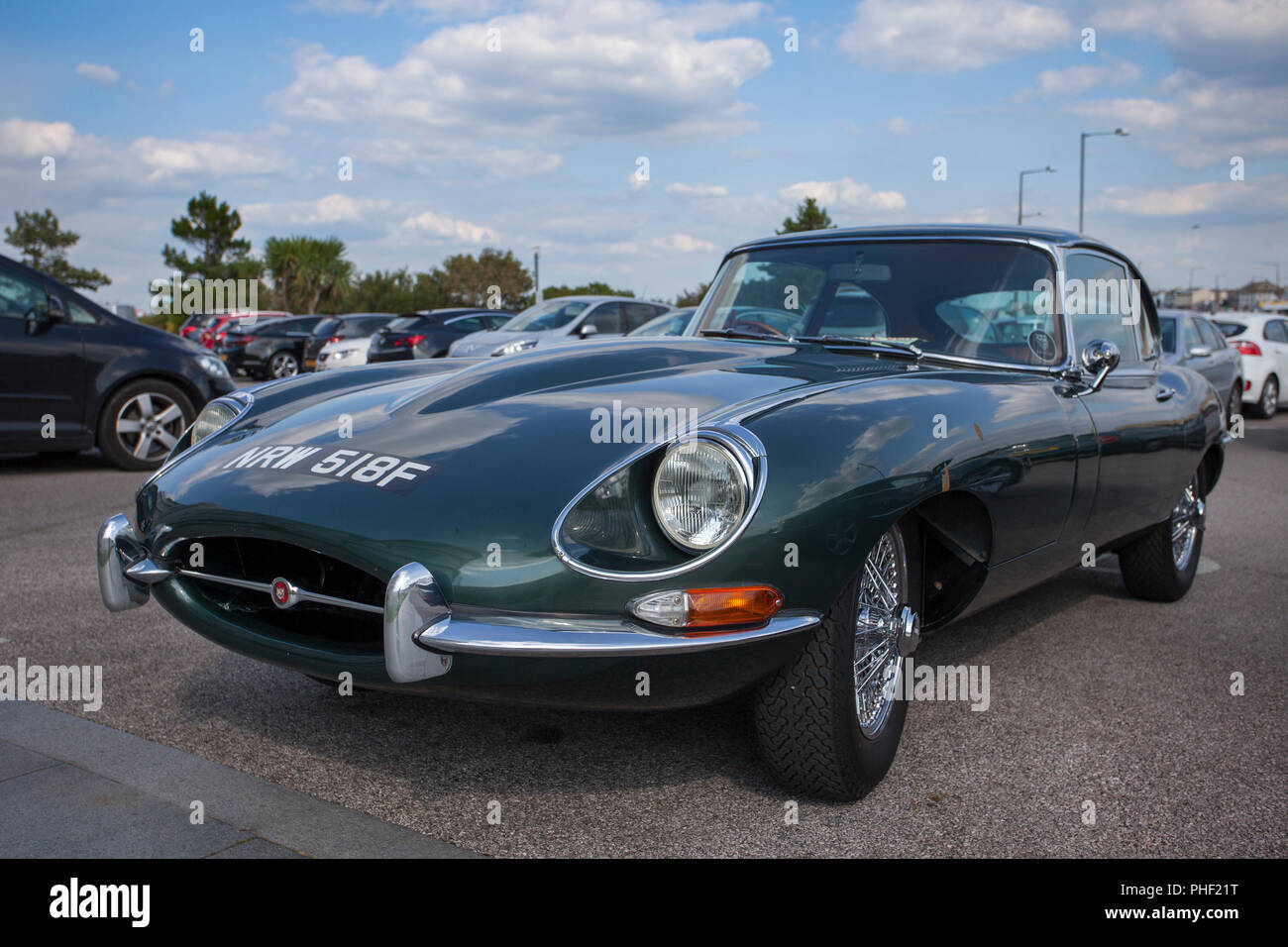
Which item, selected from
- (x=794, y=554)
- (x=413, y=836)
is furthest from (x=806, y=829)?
(x=413, y=836)

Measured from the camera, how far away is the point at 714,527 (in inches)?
93.5

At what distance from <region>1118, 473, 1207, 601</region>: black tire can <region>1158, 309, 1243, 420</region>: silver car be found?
587cm

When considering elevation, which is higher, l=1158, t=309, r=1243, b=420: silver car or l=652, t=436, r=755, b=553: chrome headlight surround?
l=1158, t=309, r=1243, b=420: silver car

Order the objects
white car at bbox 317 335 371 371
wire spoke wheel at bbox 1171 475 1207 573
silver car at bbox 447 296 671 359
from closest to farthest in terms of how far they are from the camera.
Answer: wire spoke wheel at bbox 1171 475 1207 573 → silver car at bbox 447 296 671 359 → white car at bbox 317 335 371 371

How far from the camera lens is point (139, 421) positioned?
8406 mm

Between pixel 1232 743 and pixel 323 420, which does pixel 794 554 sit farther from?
pixel 1232 743

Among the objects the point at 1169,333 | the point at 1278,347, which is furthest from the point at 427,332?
the point at 1278,347

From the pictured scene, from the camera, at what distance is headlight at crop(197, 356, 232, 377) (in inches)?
342

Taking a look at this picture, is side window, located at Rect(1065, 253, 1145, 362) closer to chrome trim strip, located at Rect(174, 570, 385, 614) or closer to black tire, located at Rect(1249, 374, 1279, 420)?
chrome trim strip, located at Rect(174, 570, 385, 614)

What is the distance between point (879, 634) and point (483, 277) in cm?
4955

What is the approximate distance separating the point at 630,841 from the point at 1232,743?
5.91ft

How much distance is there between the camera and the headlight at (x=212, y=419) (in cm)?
352

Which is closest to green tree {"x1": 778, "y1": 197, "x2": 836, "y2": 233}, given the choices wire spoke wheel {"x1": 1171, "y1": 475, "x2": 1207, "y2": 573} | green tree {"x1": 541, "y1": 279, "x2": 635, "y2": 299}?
green tree {"x1": 541, "y1": 279, "x2": 635, "y2": 299}

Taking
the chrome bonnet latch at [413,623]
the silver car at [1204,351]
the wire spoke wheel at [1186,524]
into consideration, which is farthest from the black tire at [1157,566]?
the silver car at [1204,351]
